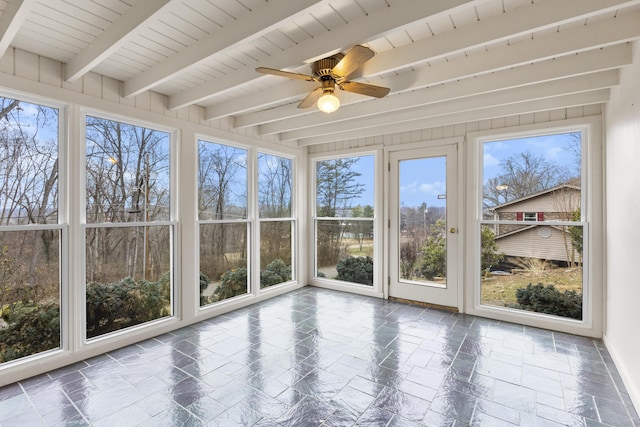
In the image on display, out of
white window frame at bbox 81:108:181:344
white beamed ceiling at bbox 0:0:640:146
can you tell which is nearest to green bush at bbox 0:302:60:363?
white window frame at bbox 81:108:181:344

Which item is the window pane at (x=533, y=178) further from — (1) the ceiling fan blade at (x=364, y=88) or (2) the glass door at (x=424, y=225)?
(1) the ceiling fan blade at (x=364, y=88)

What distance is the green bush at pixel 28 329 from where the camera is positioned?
2.54 meters

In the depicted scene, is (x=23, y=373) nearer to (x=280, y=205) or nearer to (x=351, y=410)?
(x=351, y=410)

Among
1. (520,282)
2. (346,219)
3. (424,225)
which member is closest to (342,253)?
(346,219)

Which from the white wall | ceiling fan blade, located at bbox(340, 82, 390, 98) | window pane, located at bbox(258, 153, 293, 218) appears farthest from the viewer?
window pane, located at bbox(258, 153, 293, 218)

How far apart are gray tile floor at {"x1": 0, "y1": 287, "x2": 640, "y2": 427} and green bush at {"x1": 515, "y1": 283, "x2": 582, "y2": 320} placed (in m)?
0.30

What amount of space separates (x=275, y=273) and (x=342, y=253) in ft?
3.81

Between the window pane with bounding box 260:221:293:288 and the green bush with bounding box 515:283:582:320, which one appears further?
the window pane with bounding box 260:221:293:288

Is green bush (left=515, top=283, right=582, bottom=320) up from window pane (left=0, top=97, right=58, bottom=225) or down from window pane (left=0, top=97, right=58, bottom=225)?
down

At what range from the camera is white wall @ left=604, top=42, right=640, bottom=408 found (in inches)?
88.7

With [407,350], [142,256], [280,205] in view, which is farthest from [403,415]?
[280,205]

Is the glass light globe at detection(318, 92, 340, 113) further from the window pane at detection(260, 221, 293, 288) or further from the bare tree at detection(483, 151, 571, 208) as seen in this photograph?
the window pane at detection(260, 221, 293, 288)

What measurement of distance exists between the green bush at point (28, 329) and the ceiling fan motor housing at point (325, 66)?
301 centimetres

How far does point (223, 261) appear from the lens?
14.0 feet
